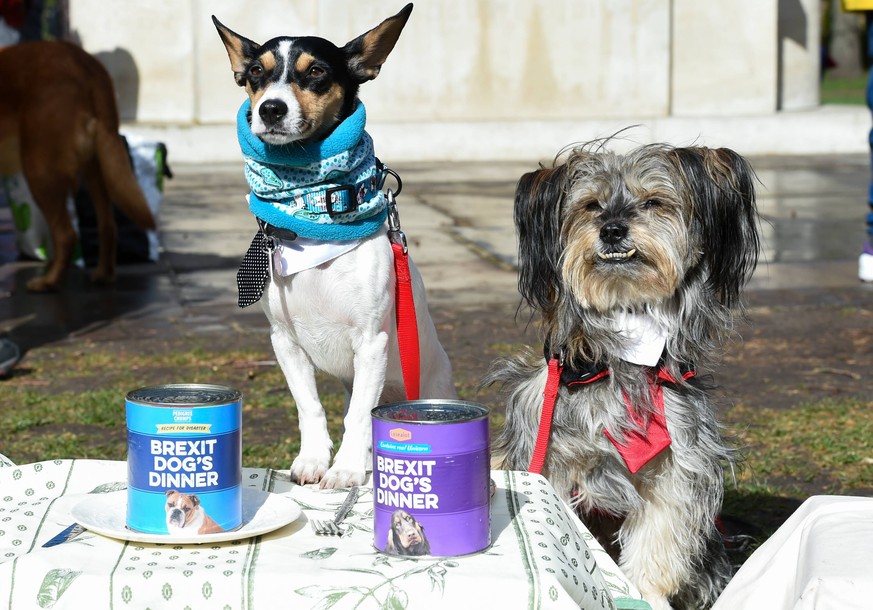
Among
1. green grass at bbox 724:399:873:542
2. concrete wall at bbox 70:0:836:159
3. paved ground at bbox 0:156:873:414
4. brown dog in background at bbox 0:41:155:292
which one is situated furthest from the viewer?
concrete wall at bbox 70:0:836:159

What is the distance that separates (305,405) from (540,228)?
864mm

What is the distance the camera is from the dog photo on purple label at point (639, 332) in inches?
122

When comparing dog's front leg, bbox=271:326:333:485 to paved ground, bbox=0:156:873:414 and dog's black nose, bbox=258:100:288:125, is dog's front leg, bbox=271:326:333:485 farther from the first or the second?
paved ground, bbox=0:156:873:414

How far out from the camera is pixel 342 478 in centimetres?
302

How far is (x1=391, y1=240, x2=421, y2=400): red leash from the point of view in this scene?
3.40 metres

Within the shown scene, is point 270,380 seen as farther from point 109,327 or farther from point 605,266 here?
point 605,266

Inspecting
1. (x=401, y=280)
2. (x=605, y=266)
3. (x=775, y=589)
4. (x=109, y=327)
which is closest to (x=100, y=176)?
(x=109, y=327)

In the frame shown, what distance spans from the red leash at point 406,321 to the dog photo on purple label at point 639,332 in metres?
0.35

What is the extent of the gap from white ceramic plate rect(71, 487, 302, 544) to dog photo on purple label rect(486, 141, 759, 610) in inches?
37.6

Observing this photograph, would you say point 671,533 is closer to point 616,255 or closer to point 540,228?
point 616,255

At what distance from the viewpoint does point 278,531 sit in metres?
2.38

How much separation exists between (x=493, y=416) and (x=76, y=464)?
107 inches

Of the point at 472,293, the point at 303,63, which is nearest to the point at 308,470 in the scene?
the point at 303,63

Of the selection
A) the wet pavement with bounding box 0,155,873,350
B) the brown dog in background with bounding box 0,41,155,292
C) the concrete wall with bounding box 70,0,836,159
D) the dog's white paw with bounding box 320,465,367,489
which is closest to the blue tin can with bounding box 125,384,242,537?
the dog's white paw with bounding box 320,465,367,489
